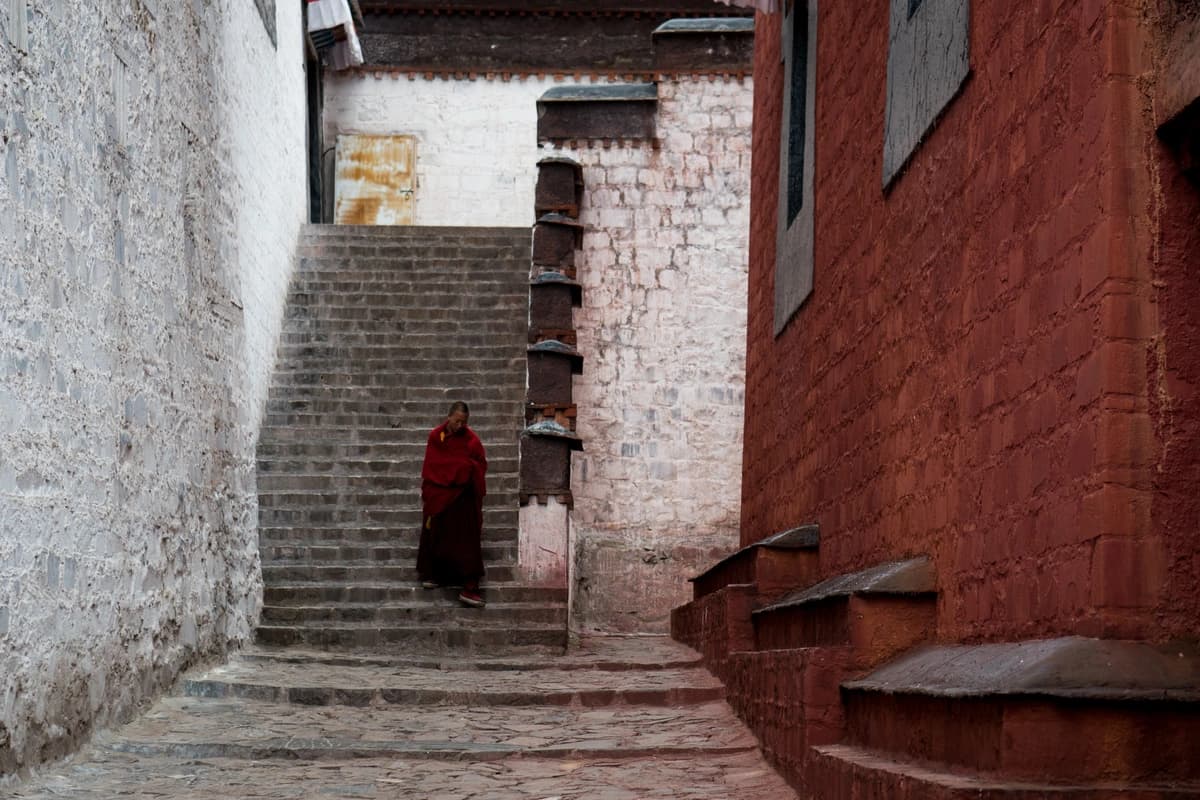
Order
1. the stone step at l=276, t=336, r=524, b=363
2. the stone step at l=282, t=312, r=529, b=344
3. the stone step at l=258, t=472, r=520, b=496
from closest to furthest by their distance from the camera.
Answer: the stone step at l=258, t=472, r=520, b=496, the stone step at l=276, t=336, r=524, b=363, the stone step at l=282, t=312, r=529, b=344

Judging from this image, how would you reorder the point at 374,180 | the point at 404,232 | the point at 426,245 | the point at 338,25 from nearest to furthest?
1. the point at 426,245
2. the point at 404,232
3. the point at 338,25
4. the point at 374,180

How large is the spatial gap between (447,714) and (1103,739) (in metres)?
4.73

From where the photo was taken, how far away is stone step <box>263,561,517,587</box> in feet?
34.7

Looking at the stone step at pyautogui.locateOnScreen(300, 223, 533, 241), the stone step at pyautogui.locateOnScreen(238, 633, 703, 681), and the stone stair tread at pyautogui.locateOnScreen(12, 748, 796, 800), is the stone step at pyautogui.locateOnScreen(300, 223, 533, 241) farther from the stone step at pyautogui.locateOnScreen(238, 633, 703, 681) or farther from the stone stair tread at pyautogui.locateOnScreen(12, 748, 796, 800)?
the stone stair tread at pyautogui.locateOnScreen(12, 748, 796, 800)

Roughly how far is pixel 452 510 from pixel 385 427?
2067 mm

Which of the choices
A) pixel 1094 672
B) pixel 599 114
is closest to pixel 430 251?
pixel 599 114

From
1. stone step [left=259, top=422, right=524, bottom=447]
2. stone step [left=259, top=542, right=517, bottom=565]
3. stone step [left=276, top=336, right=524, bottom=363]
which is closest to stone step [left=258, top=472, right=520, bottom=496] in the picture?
stone step [left=259, top=422, right=524, bottom=447]

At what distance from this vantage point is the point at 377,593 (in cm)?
1036

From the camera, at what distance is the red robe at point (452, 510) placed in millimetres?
10352

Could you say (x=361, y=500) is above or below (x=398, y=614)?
above

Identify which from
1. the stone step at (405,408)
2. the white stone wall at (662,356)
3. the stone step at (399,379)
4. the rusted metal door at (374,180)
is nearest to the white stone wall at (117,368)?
the stone step at (405,408)

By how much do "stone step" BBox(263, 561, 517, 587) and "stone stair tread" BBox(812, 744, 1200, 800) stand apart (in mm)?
5897

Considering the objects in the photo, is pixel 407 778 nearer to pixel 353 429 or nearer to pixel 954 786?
pixel 954 786

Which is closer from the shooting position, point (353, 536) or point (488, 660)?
point (488, 660)
